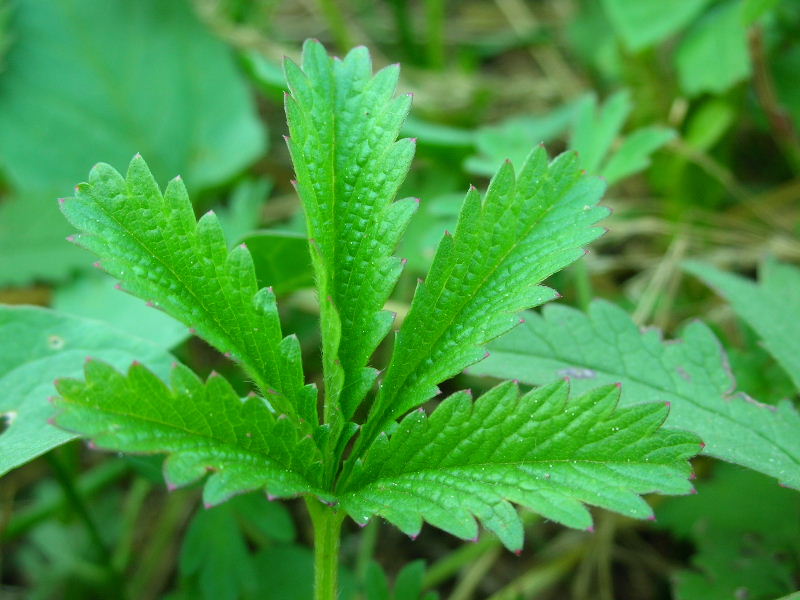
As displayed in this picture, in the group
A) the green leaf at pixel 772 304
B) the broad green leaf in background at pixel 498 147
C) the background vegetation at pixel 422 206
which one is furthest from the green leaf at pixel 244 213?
the green leaf at pixel 772 304

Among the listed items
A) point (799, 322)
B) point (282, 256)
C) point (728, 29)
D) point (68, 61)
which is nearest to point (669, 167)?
point (728, 29)

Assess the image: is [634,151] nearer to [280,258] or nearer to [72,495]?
[280,258]

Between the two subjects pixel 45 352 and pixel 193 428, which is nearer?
pixel 193 428

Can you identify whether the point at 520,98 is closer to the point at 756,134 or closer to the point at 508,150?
the point at 756,134

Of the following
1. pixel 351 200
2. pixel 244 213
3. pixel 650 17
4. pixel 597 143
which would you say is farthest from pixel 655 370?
pixel 650 17

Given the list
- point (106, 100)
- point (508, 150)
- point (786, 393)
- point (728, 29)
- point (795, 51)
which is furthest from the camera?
point (106, 100)

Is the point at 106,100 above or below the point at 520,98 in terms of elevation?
below
